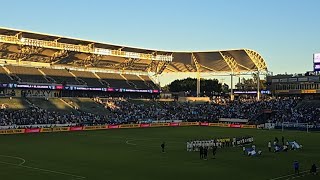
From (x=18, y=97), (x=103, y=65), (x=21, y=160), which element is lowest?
(x=21, y=160)

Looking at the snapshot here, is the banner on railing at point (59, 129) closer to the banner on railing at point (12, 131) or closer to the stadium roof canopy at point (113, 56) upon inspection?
the banner on railing at point (12, 131)

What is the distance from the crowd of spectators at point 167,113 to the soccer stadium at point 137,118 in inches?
9.3

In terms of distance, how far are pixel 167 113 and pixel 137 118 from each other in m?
10.7

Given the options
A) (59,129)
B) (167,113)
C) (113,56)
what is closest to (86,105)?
(113,56)

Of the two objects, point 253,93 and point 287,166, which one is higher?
point 253,93

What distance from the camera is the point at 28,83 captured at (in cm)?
8775

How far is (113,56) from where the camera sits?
332 ft

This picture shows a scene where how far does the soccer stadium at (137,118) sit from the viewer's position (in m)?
33.3

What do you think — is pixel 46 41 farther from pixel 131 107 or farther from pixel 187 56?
pixel 187 56

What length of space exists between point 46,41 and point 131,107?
2323 centimetres

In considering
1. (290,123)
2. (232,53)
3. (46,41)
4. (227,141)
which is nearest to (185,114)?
(232,53)

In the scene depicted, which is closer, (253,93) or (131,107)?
(131,107)

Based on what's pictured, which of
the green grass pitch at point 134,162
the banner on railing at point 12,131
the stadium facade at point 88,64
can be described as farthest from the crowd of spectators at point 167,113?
the green grass pitch at point 134,162

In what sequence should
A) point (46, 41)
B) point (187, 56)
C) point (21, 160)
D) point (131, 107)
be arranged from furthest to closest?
point (187, 56), point (131, 107), point (46, 41), point (21, 160)
